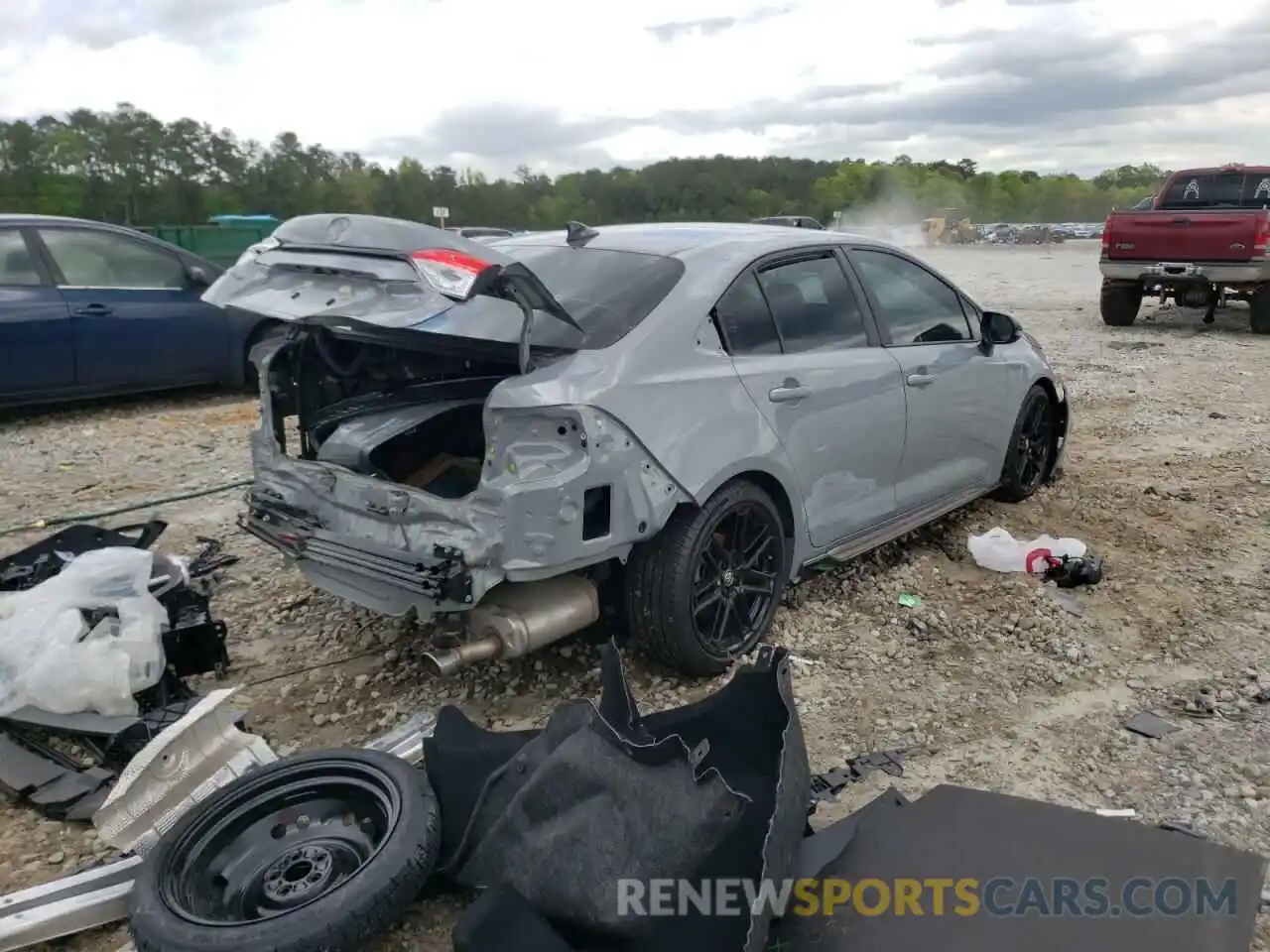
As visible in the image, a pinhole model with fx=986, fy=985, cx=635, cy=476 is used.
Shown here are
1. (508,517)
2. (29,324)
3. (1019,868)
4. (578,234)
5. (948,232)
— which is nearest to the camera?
(1019,868)

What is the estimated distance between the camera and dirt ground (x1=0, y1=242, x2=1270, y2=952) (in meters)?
3.05

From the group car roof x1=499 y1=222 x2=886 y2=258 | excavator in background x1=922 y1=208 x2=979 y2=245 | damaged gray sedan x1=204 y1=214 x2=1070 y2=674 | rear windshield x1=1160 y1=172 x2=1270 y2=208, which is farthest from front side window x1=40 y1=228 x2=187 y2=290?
excavator in background x1=922 y1=208 x2=979 y2=245

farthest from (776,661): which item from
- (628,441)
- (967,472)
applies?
(967,472)

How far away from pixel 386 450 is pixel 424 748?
4.10 ft

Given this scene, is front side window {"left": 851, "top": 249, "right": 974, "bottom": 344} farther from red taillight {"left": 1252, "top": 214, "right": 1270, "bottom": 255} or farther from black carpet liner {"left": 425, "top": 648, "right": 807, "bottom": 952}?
red taillight {"left": 1252, "top": 214, "right": 1270, "bottom": 255}

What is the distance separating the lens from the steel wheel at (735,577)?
11.5 ft

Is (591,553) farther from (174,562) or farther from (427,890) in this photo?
(174,562)

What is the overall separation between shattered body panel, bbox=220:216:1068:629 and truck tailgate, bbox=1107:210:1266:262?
33.8 feet

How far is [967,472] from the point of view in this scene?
4910mm

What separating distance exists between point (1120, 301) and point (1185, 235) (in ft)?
4.16

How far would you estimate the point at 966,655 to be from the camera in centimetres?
391

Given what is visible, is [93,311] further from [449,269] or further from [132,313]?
[449,269]

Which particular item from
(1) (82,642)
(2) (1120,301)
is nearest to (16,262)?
(1) (82,642)

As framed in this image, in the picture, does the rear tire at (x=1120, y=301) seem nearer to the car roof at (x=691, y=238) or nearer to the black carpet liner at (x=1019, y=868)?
the car roof at (x=691, y=238)
